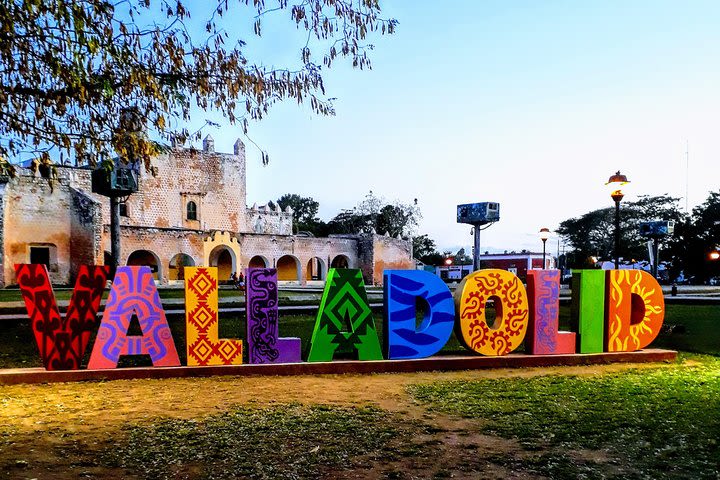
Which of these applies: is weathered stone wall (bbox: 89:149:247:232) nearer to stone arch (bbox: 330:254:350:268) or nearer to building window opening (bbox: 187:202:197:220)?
building window opening (bbox: 187:202:197:220)

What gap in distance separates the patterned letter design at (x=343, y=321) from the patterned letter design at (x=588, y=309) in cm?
287

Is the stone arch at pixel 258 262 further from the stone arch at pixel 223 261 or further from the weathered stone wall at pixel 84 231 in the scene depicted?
the weathered stone wall at pixel 84 231

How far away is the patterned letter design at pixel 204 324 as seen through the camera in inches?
270

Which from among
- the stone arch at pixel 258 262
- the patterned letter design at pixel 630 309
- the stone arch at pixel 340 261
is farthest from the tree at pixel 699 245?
the patterned letter design at pixel 630 309

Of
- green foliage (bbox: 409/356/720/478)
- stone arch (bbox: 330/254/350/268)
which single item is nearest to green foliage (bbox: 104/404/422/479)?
green foliage (bbox: 409/356/720/478)

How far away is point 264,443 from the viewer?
13.8 feet

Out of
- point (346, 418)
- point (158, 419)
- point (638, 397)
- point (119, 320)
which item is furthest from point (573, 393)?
point (119, 320)

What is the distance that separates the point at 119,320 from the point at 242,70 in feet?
10.2

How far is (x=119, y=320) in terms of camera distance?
660 cm

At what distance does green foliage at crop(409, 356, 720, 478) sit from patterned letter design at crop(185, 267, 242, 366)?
237 cm

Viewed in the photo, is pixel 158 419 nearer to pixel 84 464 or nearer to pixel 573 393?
pixel 84 464

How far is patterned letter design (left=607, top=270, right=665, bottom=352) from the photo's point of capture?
26.4 feet

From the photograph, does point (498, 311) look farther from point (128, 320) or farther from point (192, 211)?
point (192, 211)

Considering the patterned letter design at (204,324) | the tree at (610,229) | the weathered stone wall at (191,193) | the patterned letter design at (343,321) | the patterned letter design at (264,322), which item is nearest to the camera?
the patterned letter design at (204,324)
